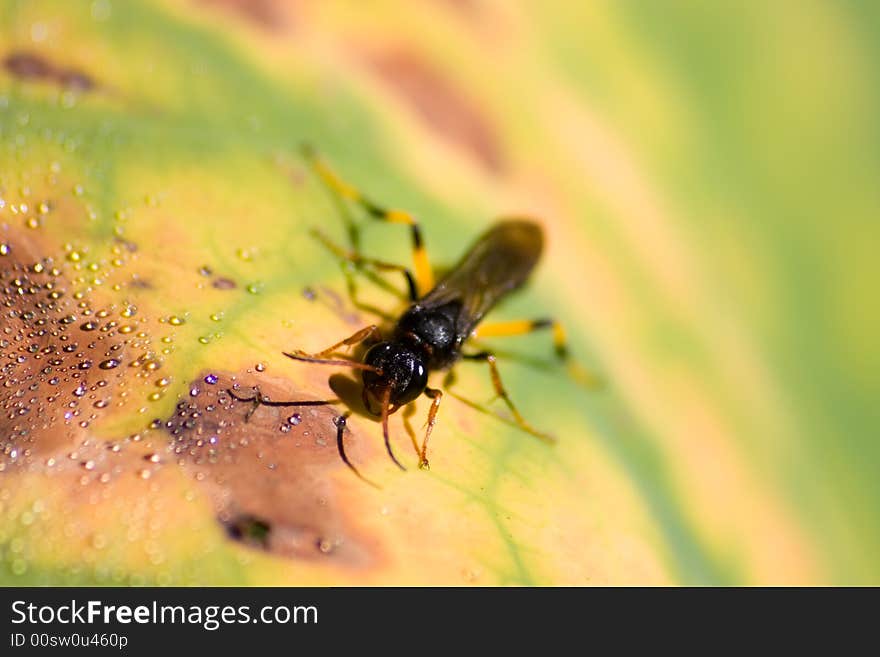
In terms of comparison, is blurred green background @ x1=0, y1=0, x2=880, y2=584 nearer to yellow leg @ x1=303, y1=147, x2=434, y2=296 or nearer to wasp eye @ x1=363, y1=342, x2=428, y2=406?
yellow leg @ x1=303, y1=147, x2=434, y2=296

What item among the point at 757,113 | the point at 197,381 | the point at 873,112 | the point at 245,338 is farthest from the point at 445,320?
the point at 873,112

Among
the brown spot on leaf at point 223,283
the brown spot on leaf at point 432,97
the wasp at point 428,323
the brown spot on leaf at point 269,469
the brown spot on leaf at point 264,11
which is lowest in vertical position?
the brown spot on leaf at point 269,469

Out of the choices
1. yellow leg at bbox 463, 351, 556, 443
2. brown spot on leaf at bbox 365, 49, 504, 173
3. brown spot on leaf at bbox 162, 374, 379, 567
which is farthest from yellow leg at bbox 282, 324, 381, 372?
brown spot on leaf at bbox 365, 49, 504, 173

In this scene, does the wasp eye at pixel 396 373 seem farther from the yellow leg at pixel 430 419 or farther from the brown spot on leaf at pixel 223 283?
the brown spot on leaf at pixel 223 283

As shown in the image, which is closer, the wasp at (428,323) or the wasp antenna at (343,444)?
the wasp antenna at (343,444)

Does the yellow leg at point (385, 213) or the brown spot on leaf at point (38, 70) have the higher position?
the yellow leg at point (385, 213)

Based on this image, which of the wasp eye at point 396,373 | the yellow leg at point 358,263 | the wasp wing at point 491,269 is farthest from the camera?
the wasp wing at point 491,269

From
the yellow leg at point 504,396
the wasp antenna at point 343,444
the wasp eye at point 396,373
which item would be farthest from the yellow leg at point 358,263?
the wasp antenna at point 343,444
